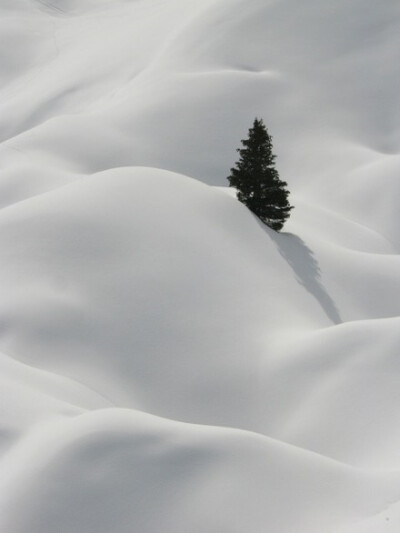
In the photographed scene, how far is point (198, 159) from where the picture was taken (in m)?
45.1

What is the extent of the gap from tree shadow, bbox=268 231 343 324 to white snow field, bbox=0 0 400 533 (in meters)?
0.08

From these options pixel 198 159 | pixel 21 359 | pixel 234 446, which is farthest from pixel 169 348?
pixel 198 159

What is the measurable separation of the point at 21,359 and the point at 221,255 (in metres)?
8.24

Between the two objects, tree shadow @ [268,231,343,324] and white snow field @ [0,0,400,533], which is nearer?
white snow field @ [0,0,400,533]

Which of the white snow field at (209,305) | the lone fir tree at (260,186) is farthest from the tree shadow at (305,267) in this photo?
the lone fir tree at (260,186)

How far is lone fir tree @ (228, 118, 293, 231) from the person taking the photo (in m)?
29.7

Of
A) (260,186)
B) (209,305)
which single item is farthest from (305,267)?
(209,305)

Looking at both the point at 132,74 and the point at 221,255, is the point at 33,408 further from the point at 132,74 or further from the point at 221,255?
the point at 132,74

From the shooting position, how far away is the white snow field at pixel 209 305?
12.9 metres

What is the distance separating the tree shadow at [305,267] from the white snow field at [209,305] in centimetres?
8

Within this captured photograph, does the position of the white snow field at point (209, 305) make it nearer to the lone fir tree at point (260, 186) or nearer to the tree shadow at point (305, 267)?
the tree shadow at point (305, 267)

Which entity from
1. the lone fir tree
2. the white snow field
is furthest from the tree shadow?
the lone fir tree

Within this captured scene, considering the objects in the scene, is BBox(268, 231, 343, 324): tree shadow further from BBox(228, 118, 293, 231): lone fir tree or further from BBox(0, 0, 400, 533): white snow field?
BBox(228, 118, 293, 231): lone fir tree

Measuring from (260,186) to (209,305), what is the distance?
27.5 feet
